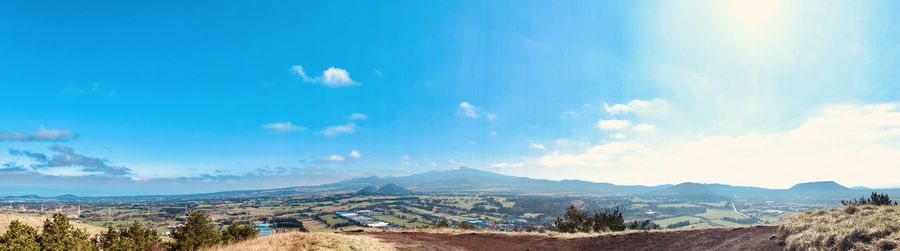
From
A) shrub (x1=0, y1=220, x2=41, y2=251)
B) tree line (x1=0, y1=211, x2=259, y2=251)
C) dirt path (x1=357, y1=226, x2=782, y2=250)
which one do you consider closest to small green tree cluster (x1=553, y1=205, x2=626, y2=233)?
dirt path (x1=357, y1=226, x2=782, y2=250)

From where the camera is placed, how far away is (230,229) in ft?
73.0

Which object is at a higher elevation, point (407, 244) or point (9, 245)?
point (9, 245)

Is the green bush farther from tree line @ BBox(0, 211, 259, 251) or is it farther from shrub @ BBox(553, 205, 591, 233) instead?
shrub @ BBox(553, 205, 591, 233)

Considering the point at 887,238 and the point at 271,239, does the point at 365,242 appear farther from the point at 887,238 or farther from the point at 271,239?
the point at 887,238

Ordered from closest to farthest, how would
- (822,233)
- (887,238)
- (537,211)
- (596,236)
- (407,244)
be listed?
(887,238) → (822,233) → (407,244) → (596,236) → (537,211)

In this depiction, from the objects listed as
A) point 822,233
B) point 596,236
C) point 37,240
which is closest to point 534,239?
point 596,236

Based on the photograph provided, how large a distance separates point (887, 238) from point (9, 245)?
26880mm

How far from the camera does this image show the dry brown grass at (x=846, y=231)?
1345 centimetres

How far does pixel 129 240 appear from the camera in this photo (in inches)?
686

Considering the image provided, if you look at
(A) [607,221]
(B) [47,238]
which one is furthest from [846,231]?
(A) [607,221]

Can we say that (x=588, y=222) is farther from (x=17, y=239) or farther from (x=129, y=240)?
(x=17, y=239)

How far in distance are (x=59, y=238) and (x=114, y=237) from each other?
3.71 m

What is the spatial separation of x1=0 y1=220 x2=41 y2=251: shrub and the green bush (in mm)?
3688

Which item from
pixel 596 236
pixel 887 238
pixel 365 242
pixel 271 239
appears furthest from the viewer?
pixel 596 236
